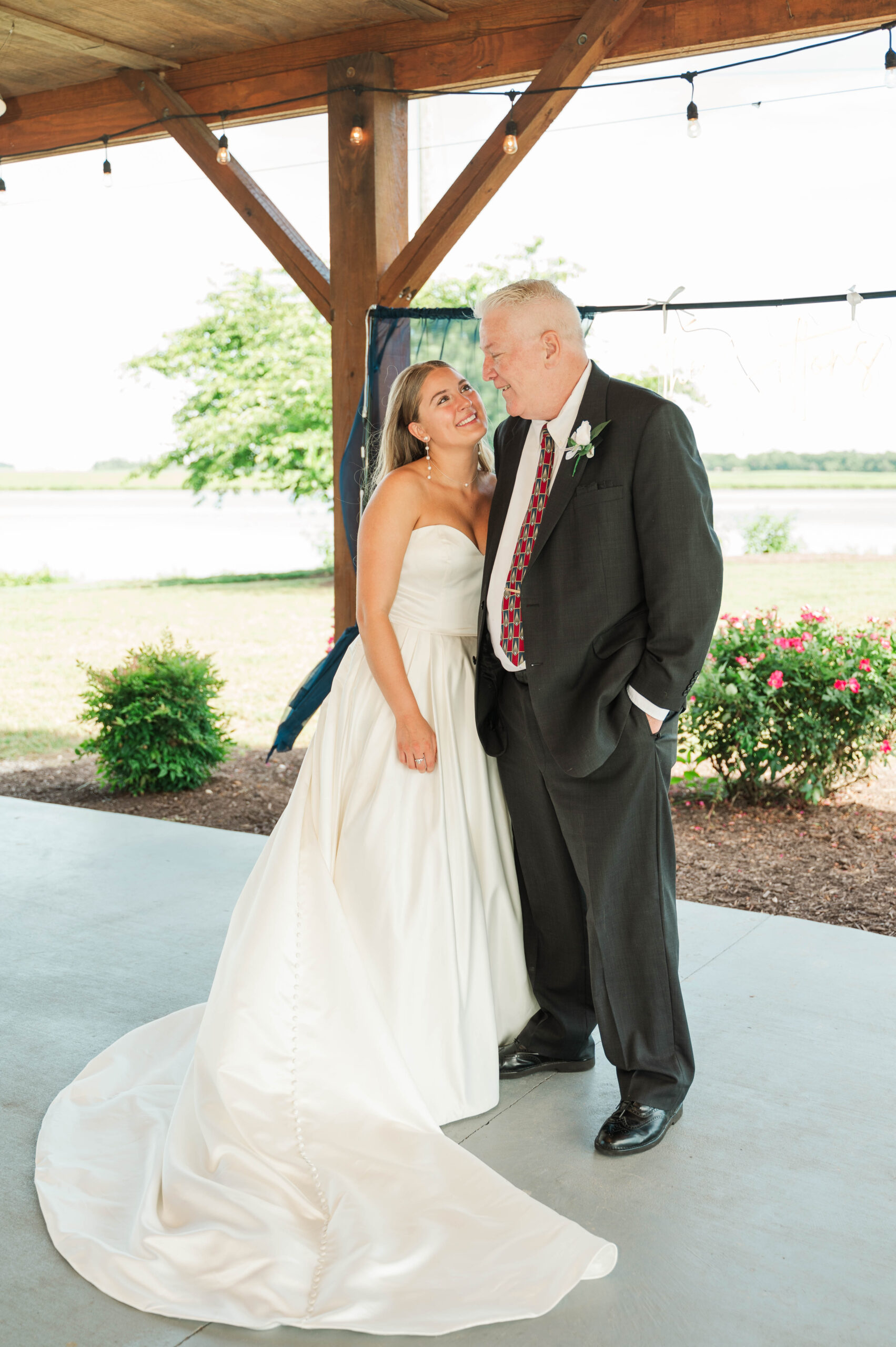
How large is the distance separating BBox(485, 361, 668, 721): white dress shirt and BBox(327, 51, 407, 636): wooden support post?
1.79 m

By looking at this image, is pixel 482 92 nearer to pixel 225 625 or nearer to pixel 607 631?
pixel 607 631

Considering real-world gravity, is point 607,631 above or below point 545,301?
below

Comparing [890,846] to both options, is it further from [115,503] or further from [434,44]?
[115,503]

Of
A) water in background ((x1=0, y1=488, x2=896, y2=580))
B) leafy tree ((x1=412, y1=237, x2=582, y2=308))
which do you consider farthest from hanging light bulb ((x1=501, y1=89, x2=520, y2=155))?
water in background ((x1=0, y1=488, x2=896, y2=580))

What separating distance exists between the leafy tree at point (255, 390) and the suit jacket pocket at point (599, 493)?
40.0ft

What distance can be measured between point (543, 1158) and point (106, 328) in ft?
67.0

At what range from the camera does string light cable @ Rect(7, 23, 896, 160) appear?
3.74m

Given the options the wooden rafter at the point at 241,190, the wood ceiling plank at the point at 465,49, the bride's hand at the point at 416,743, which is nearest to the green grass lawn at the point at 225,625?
the wooden rafter at the point at 241,190

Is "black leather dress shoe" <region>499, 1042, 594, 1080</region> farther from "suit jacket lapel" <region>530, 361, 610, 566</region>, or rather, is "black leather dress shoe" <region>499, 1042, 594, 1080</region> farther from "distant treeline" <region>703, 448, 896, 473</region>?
"distant treeline" <region>703, 448, 896, 473</region>

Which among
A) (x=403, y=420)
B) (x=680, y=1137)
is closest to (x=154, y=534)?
(x=403, y=420)

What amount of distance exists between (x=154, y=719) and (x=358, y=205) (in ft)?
8.79

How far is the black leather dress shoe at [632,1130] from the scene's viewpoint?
8.00 feet

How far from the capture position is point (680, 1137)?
8.25 feet

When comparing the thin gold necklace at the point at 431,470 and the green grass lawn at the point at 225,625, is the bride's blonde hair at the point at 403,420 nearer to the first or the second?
the thin gold necklace at the point at 431,470
